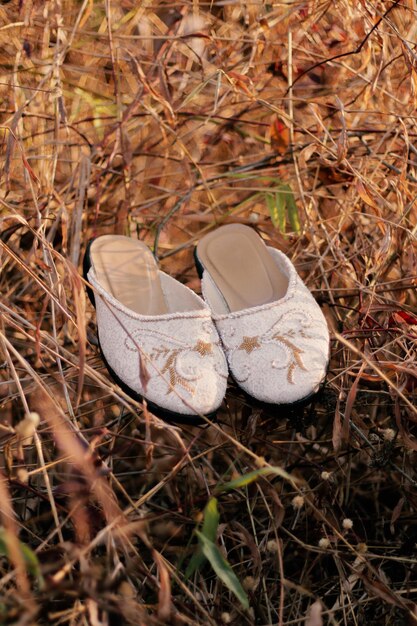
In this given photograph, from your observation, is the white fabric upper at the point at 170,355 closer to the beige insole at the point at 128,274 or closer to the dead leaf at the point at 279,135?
the beige insole at the point at 128,274

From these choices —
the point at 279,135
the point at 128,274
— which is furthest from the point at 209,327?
the point at 279,135

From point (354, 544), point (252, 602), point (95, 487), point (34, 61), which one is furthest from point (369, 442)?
point (34, 61)

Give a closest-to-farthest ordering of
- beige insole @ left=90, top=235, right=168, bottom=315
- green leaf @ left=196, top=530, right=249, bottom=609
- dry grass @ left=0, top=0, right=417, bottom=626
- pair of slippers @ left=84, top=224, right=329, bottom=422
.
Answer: green leaf @ left=196, top=530, right=249, bottom=609 < dry grass @ left=0, top=0, right=417, bottom=626 < pair of slippers @ left=84, top=224, right=329, bottom=422 < beige insole @ left=90, top=235, right=168, bottom=315

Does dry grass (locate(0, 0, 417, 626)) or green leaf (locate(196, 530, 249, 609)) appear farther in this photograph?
dry grass (locate(0, 0, 417, 626))

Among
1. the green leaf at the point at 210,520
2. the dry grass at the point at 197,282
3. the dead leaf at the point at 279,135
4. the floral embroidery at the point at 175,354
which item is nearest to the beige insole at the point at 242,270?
the dry grass at the point at 197,282

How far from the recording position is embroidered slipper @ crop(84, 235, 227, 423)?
1.34 metres

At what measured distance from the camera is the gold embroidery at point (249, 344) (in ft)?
4.69

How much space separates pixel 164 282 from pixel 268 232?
0.41 m

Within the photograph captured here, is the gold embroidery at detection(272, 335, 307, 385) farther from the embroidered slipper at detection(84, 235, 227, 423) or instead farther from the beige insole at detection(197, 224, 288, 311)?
the beige insole at detection(197, 224, 288, 311)

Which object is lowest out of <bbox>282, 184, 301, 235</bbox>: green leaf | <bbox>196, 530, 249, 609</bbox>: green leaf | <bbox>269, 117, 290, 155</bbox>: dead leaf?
<bbox>196, 530, 249, 609</bbox>: green leaf

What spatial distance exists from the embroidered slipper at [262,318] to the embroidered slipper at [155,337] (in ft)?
0.17

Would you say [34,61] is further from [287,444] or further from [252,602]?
[252,602]

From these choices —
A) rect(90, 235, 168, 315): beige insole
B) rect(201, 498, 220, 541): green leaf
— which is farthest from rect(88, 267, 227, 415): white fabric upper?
rect(201, 498, 220, 541): green leaf

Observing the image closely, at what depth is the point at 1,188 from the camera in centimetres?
177
